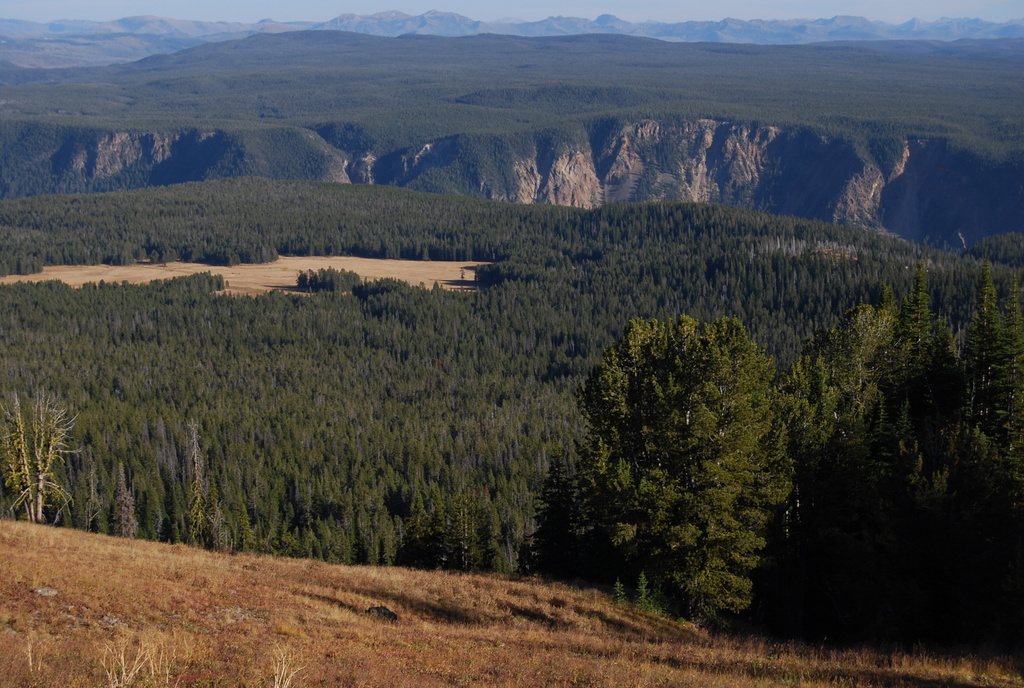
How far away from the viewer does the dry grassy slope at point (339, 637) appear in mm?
26359

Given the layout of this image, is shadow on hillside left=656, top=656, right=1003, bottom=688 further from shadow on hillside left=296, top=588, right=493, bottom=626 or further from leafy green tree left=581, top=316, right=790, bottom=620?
shadow on hillside left=296, top=588, right=493, bottom=626

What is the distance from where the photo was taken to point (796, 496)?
152 feet

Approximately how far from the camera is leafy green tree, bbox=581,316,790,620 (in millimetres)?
40281

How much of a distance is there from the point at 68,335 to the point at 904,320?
140 metres

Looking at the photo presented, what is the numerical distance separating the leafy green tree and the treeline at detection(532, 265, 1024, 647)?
3.1 inches

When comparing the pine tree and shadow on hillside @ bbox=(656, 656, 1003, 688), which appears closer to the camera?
shadow on hillside @ bbox=(656, 656, 1003, 688)

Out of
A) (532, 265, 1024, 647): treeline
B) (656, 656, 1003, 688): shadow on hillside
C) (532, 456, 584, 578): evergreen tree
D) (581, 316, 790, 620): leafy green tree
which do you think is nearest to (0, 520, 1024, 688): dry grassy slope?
(656, 656, 1003, 688): shadow on hillside

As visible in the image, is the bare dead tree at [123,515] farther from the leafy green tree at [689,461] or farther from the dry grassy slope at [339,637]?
the leafy green tree at [689,461]

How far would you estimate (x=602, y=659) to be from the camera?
30.6 metres

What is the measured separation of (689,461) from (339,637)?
1672 centimetres

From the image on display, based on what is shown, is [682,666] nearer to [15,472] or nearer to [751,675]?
[751,675]

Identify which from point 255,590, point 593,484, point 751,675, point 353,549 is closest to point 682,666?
point 751,675

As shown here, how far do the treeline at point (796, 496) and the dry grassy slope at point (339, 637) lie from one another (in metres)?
4.01

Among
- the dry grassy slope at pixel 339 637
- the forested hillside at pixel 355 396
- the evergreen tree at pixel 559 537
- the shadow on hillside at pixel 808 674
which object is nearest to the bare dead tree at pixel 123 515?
the forested hillside at pixel 355 396
